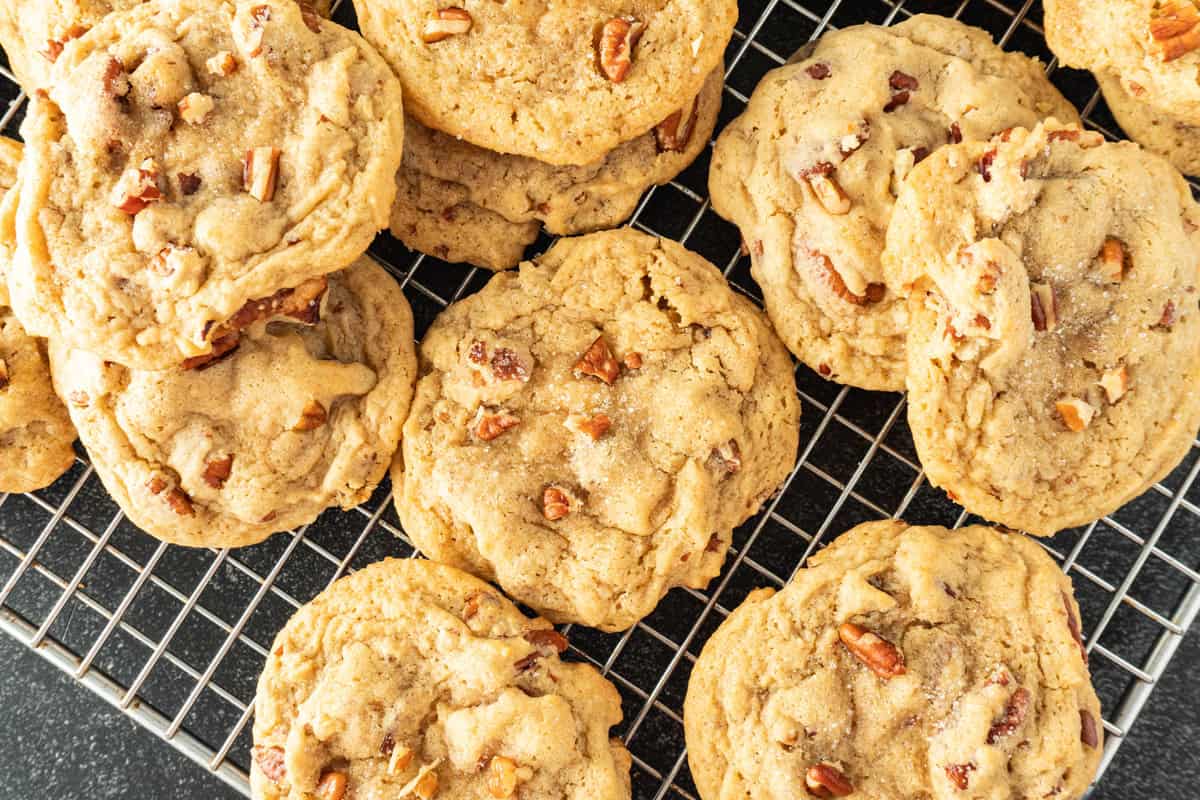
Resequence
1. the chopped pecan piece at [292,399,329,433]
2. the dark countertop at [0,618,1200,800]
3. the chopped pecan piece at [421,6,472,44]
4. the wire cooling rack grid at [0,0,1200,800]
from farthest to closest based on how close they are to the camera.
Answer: the dark countertop at [0,618,1200,800], the wire cooling rack grid at [0,0,1200,800], the chopped pecan piece at [292,399,329,433], the chopped pecan piece at [421,6,472,44]

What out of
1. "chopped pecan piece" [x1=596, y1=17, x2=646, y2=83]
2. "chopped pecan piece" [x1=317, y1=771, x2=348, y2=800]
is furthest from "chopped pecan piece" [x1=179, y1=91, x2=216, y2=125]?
"chopped pecan piece" [x1=317, y1=771, x2=348, y2=800]

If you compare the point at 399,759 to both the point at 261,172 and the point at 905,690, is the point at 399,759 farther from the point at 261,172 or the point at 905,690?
the point at 261,172

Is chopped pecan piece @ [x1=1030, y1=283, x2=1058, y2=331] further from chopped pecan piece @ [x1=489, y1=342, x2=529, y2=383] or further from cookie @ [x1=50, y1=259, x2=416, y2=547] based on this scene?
cookie @ [x1=50, y1=259, x2=416, y2=547]

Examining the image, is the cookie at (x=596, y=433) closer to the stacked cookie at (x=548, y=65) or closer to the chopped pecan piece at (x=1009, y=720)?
the stacked cookie at (x=548, y=65)

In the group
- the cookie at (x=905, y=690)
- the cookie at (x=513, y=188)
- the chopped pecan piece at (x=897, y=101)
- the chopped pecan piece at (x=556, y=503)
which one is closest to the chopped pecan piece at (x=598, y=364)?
the chopped pecan piece at (x=556, y=503)

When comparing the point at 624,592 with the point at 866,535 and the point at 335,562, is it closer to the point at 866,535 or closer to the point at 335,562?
the point at 866,535
